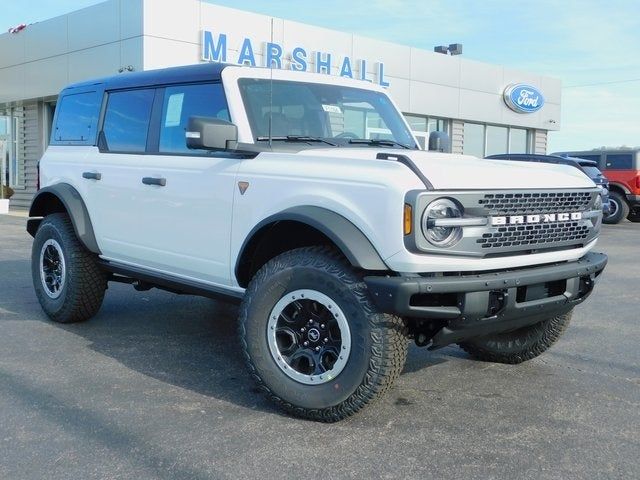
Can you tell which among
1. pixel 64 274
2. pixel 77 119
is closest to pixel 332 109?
pixel 77 119

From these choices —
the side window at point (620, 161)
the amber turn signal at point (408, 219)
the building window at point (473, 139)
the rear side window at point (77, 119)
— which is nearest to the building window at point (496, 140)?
the building window at point (473, 139)

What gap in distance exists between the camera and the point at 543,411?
389cm

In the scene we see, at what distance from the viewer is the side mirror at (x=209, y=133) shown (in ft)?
12.7

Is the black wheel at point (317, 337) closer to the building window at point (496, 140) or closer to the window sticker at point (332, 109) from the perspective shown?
the window sticker at point (332, 109)

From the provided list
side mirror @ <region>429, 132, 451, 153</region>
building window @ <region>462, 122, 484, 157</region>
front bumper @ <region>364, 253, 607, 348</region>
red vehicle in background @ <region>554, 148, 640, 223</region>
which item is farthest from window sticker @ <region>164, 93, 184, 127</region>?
building window @ <region>462, 122, 484, 157</region>

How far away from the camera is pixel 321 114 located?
15.3 feet

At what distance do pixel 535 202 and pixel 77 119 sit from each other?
3978 mm

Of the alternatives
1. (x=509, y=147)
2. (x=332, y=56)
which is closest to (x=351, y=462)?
(x=332, y=56)

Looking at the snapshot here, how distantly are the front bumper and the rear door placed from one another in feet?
4.29

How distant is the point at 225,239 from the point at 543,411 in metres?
2.08

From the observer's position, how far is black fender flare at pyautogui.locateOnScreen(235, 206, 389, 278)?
3.34 meters

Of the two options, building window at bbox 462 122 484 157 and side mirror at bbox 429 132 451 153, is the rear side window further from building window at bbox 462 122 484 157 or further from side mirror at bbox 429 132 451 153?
building window at bbox 462 122 484 157

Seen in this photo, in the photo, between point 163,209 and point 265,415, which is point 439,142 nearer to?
point 163,209

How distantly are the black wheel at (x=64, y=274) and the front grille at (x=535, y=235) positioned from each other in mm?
3318
